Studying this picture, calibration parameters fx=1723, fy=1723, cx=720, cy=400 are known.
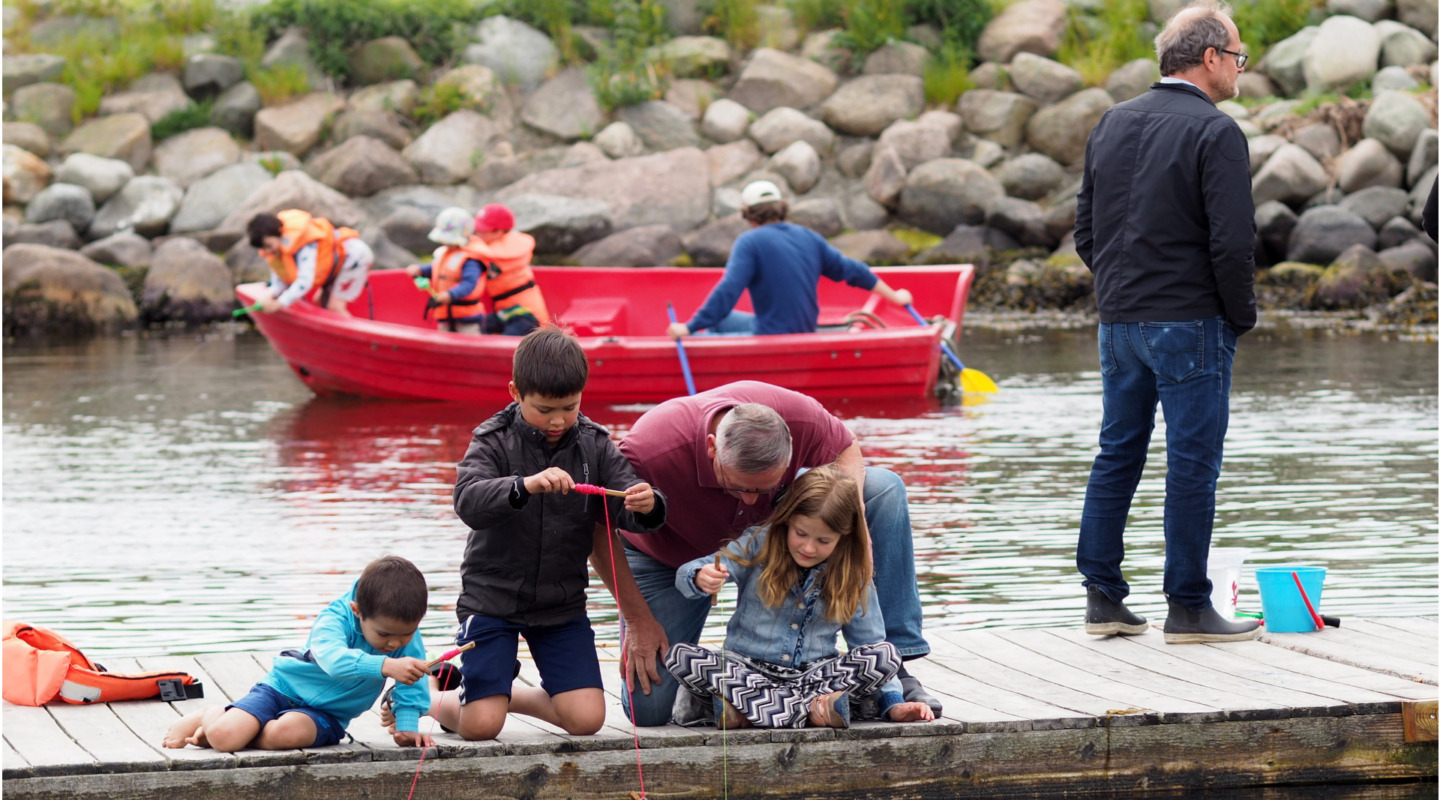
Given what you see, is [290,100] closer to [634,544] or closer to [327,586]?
[327,586]

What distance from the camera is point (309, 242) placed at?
12.8 m

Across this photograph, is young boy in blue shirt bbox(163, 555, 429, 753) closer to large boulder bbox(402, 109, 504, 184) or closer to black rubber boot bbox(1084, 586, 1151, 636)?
black rubber boot bbox(1084, 586, 1151, 636)

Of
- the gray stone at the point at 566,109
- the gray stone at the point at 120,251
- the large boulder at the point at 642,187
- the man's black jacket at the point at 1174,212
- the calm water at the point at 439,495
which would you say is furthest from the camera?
the gray stone at the point at 566,109

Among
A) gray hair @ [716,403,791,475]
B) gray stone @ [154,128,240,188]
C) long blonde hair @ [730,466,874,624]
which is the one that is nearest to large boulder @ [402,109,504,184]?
gray stone @ [154,128,240,188]

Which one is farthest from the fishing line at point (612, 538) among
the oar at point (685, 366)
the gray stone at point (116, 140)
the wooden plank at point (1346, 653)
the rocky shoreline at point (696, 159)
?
the gray stone at point (116, 140)

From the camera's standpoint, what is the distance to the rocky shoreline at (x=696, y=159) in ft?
68.2

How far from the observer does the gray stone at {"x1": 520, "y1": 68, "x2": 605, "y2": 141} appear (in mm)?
25203

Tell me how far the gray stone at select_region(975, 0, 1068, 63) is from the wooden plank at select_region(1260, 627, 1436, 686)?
2147 centimetres

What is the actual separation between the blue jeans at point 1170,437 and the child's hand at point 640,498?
5.30 ft

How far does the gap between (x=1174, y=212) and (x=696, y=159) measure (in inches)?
742

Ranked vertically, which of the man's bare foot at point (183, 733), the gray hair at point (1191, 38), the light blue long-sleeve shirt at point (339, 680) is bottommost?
the man's bare foot at point (183, 733)

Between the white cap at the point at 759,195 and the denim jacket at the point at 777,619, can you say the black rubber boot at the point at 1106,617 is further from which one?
the white cap at the point at 759,195

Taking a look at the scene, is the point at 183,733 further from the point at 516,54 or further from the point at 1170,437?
the point at 516,54

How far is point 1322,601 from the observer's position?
242 inches
